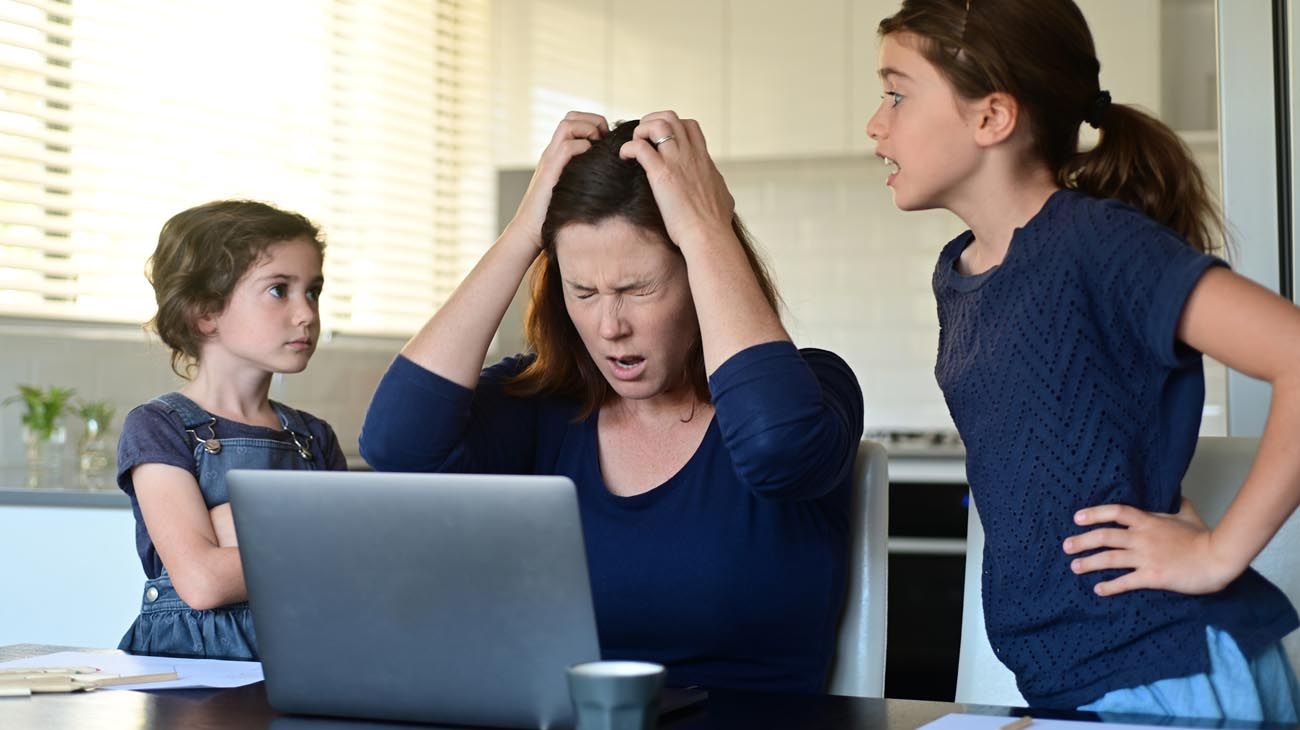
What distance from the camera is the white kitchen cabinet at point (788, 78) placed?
429 centimetres

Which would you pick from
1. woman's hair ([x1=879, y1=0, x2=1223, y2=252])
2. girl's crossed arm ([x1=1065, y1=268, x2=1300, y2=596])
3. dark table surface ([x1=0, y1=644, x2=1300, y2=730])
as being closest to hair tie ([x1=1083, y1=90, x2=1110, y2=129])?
woman's hair ([x1=879, y1=0, x2=1223, y2=252])

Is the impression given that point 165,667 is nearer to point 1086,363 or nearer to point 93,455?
point 1086,363

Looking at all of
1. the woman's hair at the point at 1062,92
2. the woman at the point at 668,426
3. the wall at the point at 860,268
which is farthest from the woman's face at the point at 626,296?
the wall at the point at 860,268

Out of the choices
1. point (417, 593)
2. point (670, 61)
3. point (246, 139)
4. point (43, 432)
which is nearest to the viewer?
point (417, 593)

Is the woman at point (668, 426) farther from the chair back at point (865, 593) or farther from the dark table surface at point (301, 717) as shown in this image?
the dark table surface at point (301, 717)

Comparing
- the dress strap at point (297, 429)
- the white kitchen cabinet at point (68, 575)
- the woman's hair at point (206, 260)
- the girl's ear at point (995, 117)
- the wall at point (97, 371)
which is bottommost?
the white kitchen cabinet at point (68, 575)

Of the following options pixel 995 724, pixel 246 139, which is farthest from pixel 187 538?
pixel 246 139

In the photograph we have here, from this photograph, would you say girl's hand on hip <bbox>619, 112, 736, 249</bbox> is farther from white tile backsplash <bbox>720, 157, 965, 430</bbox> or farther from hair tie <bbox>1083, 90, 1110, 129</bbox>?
white tile backsplash <bbox>720, 157, 965, 430</bbox>

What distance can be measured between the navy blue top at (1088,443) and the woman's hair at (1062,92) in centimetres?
10

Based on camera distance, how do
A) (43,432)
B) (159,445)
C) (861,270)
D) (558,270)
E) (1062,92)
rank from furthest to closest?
(861,270) < (43,432) < (159,445) < (558,270) < (1062,92)

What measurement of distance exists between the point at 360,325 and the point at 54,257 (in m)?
1.20

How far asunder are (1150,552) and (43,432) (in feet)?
7.77

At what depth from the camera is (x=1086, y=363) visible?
1349 mm

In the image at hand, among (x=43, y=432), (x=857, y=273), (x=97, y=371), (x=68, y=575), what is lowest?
(x=68, y=575)
